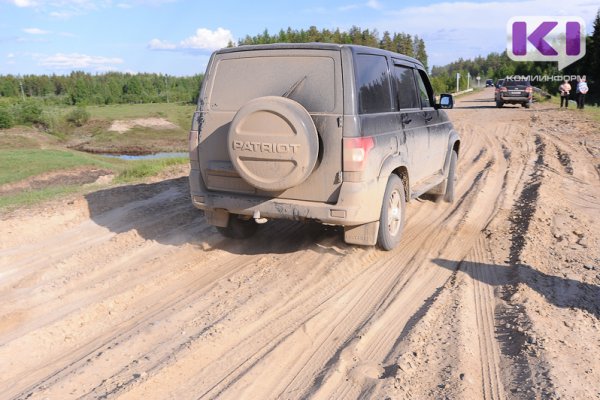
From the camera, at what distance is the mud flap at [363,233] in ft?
16.9

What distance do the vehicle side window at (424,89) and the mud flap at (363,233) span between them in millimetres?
2269

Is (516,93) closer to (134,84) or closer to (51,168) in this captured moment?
(51,168)

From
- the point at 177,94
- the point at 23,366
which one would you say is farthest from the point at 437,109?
the point at 177,94

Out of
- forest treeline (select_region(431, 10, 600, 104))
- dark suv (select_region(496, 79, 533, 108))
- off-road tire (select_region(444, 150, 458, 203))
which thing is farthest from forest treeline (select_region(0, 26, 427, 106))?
off-road tire (select_region(444, 150, 458, 203))

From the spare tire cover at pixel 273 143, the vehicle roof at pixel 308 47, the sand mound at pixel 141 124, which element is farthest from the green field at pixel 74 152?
the spare tire cover at pixel 273 143

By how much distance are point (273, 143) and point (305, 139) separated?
0.29 m

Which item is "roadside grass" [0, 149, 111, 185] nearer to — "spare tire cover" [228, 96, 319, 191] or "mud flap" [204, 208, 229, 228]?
"mud flap" [204, 208, 229, 228]

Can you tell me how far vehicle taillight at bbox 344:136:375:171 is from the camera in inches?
184

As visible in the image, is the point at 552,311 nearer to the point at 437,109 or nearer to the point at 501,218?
the point at 501,218

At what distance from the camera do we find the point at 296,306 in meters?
4.42

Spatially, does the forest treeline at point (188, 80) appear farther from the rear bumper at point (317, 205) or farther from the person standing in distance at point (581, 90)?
the rear bumper at point (317, 205)

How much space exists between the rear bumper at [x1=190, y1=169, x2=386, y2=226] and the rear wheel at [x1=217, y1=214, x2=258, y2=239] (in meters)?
0.67

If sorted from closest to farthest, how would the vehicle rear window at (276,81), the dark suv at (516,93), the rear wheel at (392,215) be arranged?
the vehicle rear window at (276,81)
the rear wheel at (392,215)
the dark suv at (516,93)

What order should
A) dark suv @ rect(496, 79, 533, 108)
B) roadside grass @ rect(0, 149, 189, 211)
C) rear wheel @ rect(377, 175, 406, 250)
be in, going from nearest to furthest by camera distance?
rear wheel @ rect(377, 175, 406, 250) → roadside grass @ rect(0, 149, 189, 211) → dark suv @ rect(496, 79, 533, 108)
